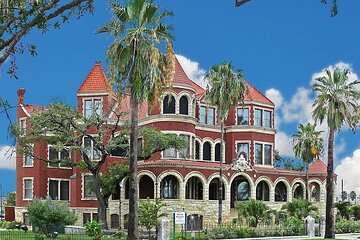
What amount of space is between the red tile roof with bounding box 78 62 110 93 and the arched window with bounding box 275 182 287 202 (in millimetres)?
19460

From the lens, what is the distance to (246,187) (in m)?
58.9

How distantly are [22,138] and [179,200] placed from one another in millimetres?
13116

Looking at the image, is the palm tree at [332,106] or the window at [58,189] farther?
the window at [58,189]

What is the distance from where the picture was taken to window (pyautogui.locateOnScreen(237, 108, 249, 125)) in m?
61.6

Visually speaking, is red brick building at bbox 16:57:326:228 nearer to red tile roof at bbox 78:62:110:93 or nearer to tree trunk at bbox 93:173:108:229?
red tile roof at bbox 78:62:110:93

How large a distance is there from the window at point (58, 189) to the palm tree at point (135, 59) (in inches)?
1105

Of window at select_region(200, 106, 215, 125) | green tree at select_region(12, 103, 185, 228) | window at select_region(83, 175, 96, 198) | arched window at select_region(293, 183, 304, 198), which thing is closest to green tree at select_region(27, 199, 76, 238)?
green tree at select_region(12, 103, 185, 228)

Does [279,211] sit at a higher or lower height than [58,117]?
lower

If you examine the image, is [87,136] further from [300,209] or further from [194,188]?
[300,209]

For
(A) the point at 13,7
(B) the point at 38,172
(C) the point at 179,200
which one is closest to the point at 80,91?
(B) the point at 38,172

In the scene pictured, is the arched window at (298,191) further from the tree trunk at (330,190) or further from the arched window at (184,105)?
the tree trunk at (330,190)

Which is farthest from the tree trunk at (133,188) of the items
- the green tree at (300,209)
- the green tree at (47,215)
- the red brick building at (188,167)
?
the green tree at (300,209)

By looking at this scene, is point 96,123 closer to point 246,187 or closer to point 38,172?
point 38,172

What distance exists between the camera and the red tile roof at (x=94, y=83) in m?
55.3
